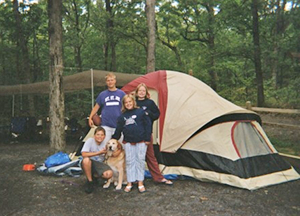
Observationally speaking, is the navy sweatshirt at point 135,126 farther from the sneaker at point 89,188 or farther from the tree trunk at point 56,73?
the tree trunk at point 56,73

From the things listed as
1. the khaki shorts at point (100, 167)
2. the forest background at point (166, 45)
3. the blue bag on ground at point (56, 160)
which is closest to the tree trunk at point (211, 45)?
the forest background at point (166, 45)

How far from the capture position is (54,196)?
4.29m

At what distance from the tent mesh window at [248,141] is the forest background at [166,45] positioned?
17.6 feet

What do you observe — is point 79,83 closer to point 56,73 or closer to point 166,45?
point 56,73

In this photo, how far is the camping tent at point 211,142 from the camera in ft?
Answer: 15.6

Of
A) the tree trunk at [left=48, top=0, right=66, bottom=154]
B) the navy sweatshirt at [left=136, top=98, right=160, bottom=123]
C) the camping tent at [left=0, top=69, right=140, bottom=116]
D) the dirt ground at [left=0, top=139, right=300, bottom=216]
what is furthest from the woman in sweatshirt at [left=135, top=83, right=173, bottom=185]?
the camping tent at [left=0, top=69, right=140, bottom=116]

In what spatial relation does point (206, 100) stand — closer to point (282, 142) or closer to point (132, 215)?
point (132, 215)

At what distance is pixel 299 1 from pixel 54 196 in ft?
25.1

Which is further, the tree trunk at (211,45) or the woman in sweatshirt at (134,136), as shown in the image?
Answer: the tree trunk at (211,45)

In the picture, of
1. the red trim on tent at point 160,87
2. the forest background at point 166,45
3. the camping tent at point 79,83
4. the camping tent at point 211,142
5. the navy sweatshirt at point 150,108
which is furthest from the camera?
the forest background at point 166,45

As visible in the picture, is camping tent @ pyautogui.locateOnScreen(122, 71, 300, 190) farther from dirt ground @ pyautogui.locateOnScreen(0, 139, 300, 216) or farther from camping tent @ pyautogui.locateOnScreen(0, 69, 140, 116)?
camping tent @ pyautogui.locateOnScreen(0, 69, 140, 116)

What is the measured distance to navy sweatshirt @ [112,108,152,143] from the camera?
439 centimetres

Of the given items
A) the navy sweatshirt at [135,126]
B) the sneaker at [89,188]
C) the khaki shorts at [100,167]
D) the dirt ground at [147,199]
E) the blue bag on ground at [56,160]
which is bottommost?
the dirt ground at [147,199]

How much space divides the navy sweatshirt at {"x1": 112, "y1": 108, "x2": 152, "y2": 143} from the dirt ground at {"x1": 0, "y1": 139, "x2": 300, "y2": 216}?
812 mm
